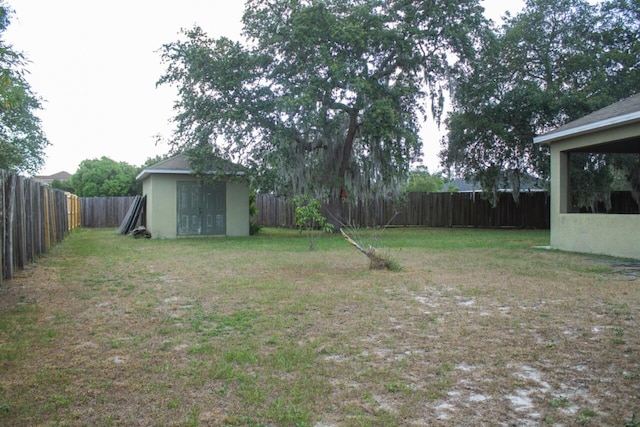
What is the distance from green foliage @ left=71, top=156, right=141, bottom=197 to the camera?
1265 inches

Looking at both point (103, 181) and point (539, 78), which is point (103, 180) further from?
point (539, 78)

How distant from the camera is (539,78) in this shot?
1930cm

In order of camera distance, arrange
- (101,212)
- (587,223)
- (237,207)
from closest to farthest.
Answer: (587,223)
(237,207)
(101,212)

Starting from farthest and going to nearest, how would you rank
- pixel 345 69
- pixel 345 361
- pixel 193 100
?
pixel 193 100, pixel 345 69, pixel 345 361

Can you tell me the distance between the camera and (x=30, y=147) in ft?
79.0

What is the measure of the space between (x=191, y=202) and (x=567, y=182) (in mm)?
11295

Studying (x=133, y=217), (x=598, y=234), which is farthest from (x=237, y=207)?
(x=598, y=234)

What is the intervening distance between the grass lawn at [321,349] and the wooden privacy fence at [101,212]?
1855 centimetres

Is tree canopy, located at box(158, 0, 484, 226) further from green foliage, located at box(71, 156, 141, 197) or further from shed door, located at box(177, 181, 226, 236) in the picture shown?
green foliage, located at box(71, 156, 141, 197)

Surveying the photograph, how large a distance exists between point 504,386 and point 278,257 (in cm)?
772

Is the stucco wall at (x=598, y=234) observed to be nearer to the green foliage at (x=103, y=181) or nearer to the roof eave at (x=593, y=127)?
the roof eave at (x=593, y=127)

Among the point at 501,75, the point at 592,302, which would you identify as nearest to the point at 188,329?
the point at 592,302

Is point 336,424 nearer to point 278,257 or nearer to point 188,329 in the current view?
point 188,329

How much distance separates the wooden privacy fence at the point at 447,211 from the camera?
2236 centimetres
